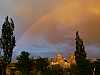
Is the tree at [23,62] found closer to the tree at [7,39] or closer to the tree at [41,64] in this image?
the tree at [41,64]

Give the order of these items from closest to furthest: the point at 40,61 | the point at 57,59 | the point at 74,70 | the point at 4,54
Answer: the point at 4,54 → the point at 74,70 → the point at 40,61 → the point at 57,59

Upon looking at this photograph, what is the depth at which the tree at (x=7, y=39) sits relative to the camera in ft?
206

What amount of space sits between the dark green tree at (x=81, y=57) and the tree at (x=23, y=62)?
30.1 feet

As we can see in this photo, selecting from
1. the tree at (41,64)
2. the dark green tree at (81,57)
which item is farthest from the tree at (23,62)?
the dark green tree at (81,57)

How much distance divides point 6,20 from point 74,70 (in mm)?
15857

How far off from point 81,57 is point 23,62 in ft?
36.6

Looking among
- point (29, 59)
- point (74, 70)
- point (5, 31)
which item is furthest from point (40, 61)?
point (5, 31)

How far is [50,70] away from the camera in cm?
7438

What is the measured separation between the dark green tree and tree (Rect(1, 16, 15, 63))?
518 inches

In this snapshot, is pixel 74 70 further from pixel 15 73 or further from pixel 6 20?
pixel 6 20

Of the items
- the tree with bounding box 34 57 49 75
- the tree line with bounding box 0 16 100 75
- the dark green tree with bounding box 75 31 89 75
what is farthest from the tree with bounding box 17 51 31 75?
the dark green tree with bounding box 75 31 89 75

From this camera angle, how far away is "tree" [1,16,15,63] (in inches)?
2473

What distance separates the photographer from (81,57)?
7144cm

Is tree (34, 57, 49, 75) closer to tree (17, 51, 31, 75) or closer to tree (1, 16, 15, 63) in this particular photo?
tree (17, 51, 31, 75)
